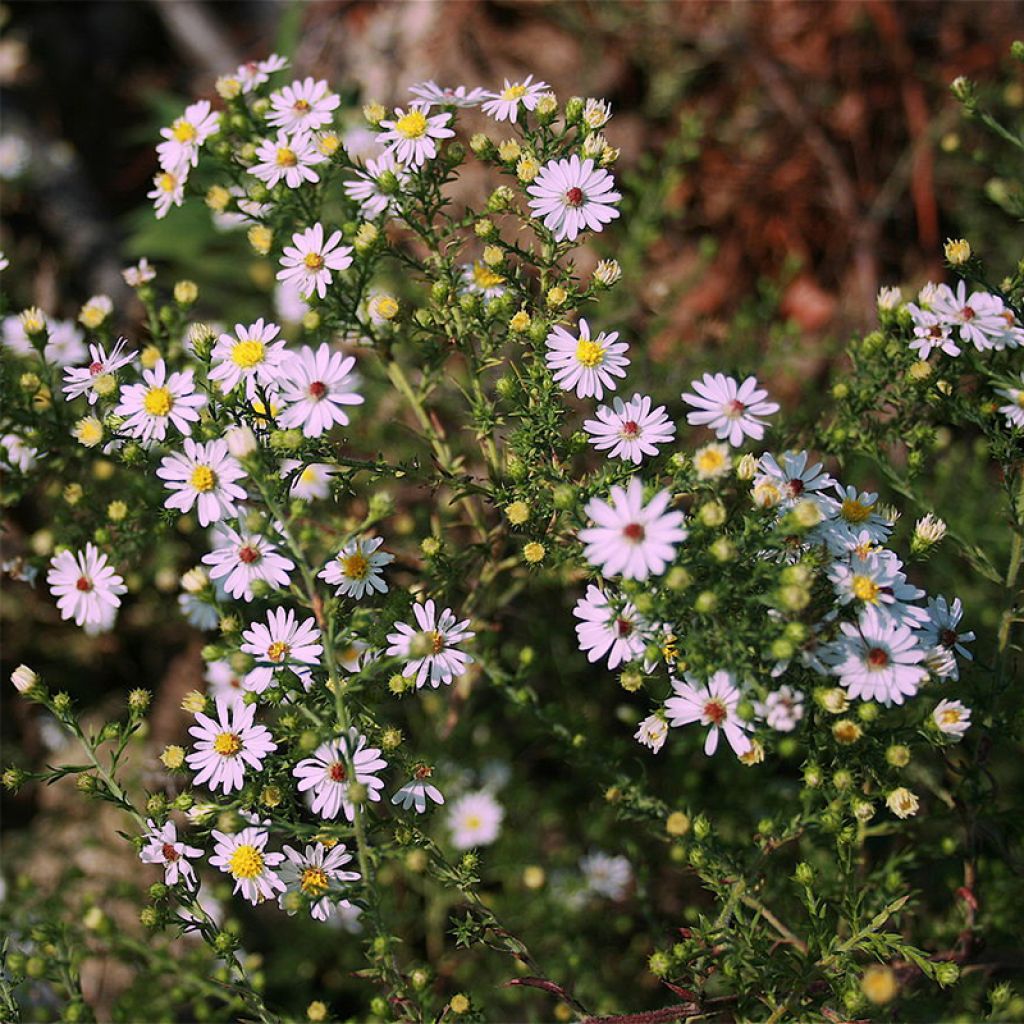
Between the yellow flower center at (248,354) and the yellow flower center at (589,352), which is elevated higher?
the yellow flower center at (248,354)

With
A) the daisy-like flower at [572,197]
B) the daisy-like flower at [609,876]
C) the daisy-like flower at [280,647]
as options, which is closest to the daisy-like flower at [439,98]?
the daisy-like flower at [572,197]

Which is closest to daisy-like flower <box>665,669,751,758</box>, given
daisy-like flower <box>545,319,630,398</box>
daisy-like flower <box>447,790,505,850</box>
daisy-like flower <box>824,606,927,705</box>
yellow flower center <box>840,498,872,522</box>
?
daisy-like flower <box>824,606,927,705</box>

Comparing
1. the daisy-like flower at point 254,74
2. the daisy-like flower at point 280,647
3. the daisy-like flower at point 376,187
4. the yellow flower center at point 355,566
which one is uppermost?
the daisy-like flower at point 254,74

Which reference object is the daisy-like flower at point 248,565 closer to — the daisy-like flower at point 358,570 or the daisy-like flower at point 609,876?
the daisy-like flower at point 358,570

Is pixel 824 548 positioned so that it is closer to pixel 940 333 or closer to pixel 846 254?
pixel 940 333

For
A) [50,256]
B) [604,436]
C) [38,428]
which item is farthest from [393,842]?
[50,256]

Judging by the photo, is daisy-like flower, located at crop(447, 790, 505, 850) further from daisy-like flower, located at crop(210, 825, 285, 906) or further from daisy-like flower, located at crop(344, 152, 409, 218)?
daisy-like flower, located at crop(344, 152, 409, 218)
